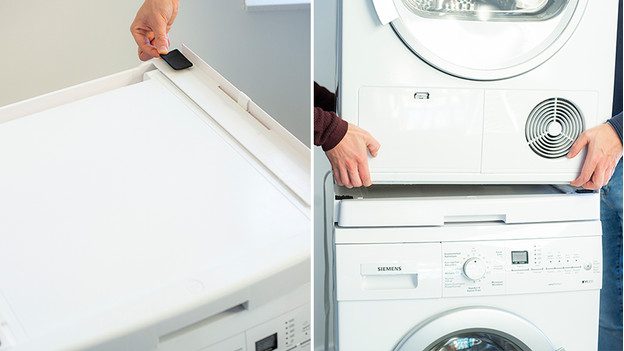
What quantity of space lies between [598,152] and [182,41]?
3.24ft

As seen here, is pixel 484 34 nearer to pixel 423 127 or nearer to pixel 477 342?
pixel 423 127

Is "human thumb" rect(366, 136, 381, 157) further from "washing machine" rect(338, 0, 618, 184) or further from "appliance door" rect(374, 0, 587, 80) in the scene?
"appliance door" rect(374, 0, 587, 80)

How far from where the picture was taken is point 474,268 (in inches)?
40.3

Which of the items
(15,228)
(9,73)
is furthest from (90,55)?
(15,228)

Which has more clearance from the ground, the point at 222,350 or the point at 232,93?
the point at 232,93

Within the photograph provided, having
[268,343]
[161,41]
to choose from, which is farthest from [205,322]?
[161,41]

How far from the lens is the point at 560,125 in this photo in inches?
40.8

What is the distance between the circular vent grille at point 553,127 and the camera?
1.03 metres

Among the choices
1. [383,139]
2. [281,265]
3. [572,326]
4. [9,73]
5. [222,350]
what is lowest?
[572,326]

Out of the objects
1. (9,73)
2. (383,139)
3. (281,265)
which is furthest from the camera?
(9,73)

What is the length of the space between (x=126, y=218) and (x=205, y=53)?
2.28ft

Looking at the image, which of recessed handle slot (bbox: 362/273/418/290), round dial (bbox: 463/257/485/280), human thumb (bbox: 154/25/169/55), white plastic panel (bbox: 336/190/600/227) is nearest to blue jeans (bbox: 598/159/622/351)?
white plastic panel (bbox: 336/190/600/227)

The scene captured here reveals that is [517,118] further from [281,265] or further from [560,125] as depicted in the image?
[281,265]

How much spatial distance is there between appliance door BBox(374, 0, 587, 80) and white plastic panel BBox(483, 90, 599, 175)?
0.18 feet
